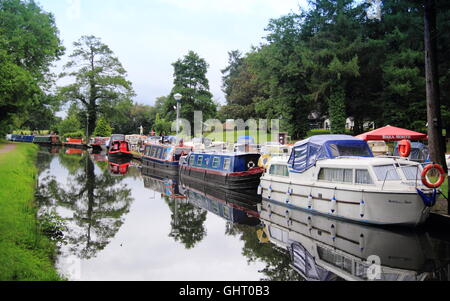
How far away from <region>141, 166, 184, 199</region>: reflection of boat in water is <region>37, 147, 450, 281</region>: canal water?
9.86 ft

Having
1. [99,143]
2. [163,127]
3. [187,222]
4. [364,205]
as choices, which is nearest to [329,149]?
[364,205]

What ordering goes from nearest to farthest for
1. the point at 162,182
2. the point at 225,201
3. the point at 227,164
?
the point at 225,201, the point at 227,164, the point at 162,182

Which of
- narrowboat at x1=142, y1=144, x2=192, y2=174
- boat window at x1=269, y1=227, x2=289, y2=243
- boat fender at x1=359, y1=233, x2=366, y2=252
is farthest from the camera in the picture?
narrowboat at x1=142, y1=144, x2=192, y2=174

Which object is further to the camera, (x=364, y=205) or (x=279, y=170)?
(x=279, y=170)

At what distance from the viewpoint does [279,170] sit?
16938 millimetres

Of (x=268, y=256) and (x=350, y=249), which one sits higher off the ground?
(x=350, y=249)

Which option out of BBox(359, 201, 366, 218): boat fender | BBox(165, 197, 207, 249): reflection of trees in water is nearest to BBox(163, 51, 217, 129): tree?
BBox(165, 197, 207, 249): reflection of trees in water

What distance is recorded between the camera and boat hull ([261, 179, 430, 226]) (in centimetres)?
1133

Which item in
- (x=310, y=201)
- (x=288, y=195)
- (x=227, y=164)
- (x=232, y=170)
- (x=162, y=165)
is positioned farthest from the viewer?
(x=162, y=165)

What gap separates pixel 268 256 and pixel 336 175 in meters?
4.65

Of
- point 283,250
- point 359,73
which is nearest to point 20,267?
point 283,250

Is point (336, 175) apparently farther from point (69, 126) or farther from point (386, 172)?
point (69, 126)

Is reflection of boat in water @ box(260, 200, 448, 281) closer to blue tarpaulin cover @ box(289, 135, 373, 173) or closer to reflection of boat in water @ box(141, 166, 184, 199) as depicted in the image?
blue tarpaulin cover @ box(289, 135, 373, 173)
